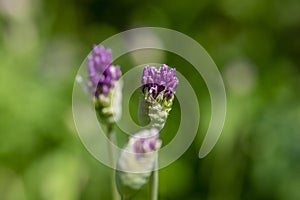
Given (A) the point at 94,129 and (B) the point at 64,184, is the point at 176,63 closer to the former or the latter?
(A) the point at 94,129

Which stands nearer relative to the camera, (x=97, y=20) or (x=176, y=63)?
(x=176, y=63)

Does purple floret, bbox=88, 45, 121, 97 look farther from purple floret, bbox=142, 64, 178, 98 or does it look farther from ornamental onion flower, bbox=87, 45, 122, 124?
purple floret, bbox=142, 64, 178, 98

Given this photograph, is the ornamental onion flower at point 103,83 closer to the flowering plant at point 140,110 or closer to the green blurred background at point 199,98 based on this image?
the flowering plant at point 140,110

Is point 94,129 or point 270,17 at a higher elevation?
point 270,17

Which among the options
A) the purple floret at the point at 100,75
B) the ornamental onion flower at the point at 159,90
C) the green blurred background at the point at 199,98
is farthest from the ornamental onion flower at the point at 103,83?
the green blurred background at the point at 199,98

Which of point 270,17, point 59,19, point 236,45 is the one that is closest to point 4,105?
point 59,19

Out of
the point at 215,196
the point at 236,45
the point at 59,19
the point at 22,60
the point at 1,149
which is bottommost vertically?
the point at 215,196

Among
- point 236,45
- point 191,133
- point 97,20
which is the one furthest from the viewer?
point 97,20
